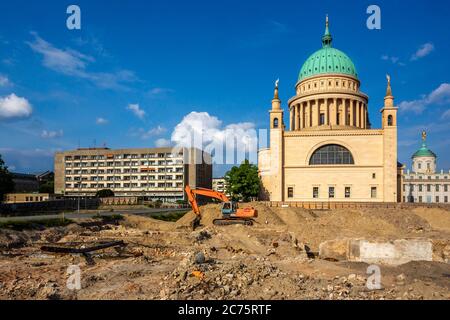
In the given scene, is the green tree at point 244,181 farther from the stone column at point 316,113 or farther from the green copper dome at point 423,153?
the green copper dome at point 423,153

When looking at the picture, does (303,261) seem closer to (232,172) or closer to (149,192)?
(232,172)

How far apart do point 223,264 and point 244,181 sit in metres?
40.3

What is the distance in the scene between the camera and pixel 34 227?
26.8 meters

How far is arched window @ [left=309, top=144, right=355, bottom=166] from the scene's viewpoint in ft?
169

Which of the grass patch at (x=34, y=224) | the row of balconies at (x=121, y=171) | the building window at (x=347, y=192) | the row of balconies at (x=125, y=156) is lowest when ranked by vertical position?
the grass patch at (x=34, y=224)

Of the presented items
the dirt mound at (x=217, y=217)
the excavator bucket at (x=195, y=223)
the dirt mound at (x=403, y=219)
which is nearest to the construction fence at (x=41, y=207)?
the dirt mound at (x=217, y=217)

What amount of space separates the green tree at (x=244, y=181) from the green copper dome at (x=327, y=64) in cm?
2633

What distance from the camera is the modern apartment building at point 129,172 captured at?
3233 inches

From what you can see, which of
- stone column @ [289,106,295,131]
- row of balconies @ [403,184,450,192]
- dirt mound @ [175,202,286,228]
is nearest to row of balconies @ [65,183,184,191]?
stone column @ [289,106,295,131]

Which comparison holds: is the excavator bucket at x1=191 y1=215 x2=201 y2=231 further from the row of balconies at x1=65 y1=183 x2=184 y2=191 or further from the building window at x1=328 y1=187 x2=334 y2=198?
the row of balconies at x1=65 y1=183 x2=184 y2=191

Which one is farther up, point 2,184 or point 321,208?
point 2,184

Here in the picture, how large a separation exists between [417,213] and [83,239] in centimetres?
3904

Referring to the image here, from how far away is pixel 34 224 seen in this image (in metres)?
27.4
